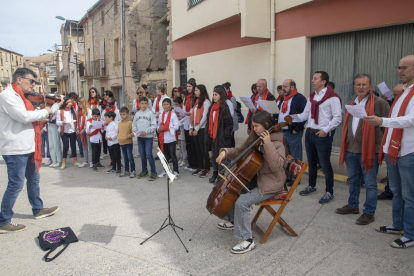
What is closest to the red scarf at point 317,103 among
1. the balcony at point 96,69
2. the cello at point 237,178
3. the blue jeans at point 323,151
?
the blue jeans at point 323,151

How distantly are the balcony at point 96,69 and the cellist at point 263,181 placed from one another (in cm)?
2171

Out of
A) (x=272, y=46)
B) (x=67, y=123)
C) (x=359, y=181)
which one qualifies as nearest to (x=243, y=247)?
(x=359, y=181)

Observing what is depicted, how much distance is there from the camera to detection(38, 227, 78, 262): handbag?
369 centimetres

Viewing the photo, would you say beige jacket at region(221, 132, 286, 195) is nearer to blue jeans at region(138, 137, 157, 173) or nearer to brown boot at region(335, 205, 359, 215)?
brown boot at region(335, 205, 359, 215)

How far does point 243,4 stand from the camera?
8.55 meters

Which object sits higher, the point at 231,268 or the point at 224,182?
the point at 224,182

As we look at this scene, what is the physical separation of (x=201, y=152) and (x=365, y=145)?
11.9ft

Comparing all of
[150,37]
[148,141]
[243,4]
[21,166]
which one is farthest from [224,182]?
[150,37]

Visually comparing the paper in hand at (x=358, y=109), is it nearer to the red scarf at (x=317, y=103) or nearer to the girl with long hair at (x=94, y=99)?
the red scarf at (x=317, y=103)

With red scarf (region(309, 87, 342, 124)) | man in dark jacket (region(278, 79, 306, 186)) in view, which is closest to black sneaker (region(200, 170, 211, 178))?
man in dark jacket (region(278, 79, 306, 186))

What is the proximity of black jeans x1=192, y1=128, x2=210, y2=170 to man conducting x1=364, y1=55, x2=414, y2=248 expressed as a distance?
12.0 ft

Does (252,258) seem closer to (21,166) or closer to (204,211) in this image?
(204,211)

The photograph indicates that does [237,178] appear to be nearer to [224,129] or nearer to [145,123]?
[224,129]

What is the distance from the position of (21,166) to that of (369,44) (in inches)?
284
